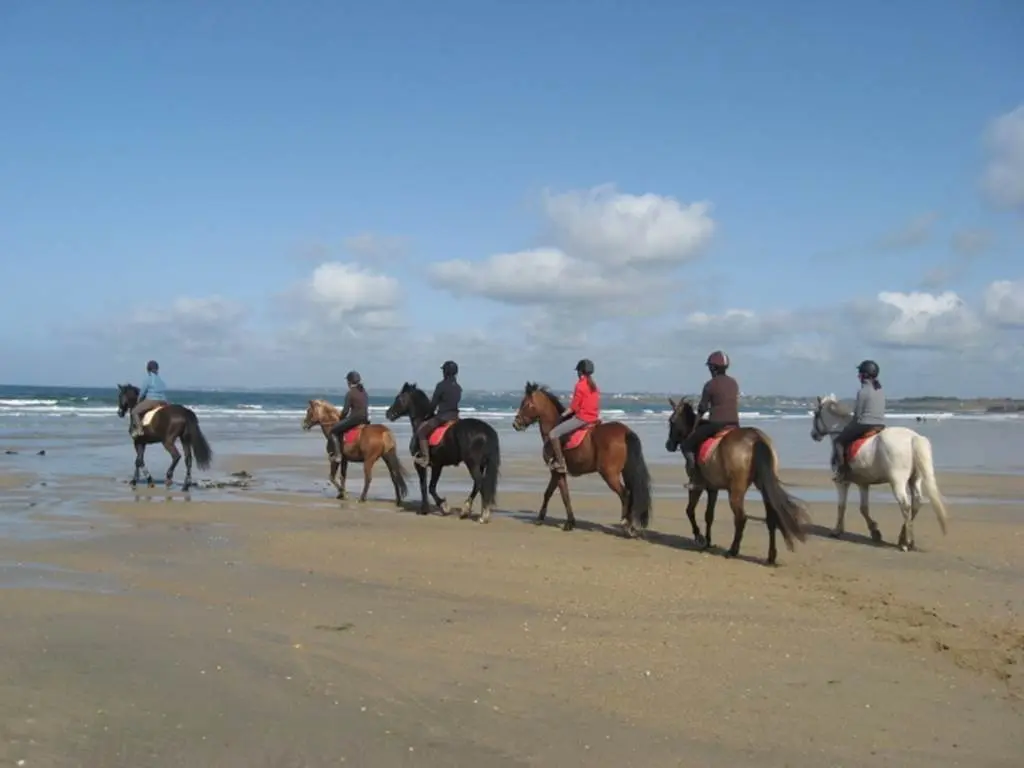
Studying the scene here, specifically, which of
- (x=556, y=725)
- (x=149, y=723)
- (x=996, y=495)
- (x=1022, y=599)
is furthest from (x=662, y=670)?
(x=996, y=495)

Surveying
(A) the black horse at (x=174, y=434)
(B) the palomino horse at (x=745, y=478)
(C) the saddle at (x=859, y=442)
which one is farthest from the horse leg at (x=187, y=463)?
(C) the saddle at (x=859, y=442)

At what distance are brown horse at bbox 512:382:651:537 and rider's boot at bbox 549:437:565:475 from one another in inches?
3.3

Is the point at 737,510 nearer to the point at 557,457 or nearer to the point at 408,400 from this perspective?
the point at 557,457

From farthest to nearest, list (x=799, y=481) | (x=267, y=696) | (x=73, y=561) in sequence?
Answer: (x=799, y=481) < (x=73, y=561) < (x=267, y=696)

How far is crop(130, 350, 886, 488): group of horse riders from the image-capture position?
416 inches

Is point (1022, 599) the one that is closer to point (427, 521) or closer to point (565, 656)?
point (565, 656)

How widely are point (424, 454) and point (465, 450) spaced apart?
32.0 inches

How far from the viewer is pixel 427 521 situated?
1248cm

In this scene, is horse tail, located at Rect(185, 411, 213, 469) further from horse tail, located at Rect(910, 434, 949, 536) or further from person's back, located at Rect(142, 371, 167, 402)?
horse tail, located at Rect(910, 434, 949, 536)

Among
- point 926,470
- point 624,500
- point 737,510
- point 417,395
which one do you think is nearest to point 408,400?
point 417,395

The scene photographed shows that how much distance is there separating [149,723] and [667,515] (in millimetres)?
10138

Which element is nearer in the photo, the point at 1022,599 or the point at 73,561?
the point at 1022,599

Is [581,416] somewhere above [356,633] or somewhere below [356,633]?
above

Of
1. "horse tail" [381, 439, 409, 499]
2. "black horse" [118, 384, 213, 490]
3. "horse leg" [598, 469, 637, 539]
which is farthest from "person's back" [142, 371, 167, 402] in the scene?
"horse leg" [598, 469, 637, 539]
